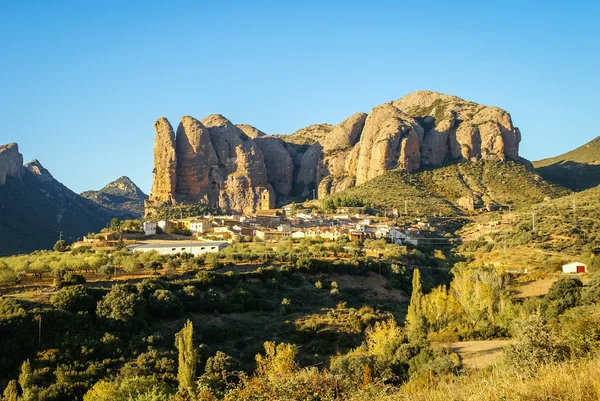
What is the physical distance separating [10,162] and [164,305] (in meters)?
88.2

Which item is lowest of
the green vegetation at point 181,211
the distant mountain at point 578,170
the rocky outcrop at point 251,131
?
the green vegetation at point 181,211

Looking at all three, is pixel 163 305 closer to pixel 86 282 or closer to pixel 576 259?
pixel 86 282

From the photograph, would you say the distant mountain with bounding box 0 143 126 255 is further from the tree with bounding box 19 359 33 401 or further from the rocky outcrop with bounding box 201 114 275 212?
the tree with bounding box 19 359 33 401

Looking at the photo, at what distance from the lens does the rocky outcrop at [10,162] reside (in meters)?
102

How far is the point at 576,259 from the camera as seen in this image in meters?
44.8

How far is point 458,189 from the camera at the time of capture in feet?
277

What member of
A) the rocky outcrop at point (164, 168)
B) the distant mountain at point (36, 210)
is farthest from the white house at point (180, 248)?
the rocky outcrop at point (164, 168)

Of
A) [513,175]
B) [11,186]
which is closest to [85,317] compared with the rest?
[513,175]

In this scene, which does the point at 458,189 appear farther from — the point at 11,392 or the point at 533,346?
the point at 533,346

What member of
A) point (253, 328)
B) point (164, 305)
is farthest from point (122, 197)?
point (253, 328)

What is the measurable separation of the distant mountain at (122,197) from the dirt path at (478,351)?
109 m

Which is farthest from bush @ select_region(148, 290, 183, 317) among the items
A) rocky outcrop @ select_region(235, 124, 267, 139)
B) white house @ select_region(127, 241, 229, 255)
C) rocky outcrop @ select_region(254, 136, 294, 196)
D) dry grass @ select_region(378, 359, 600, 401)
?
rocky outcrop @ select_region(235, 124, 267, 139)

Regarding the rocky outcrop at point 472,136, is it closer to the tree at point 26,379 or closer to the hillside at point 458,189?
the hillside at point 458,189

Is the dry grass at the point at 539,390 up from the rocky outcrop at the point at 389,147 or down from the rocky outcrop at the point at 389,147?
down
